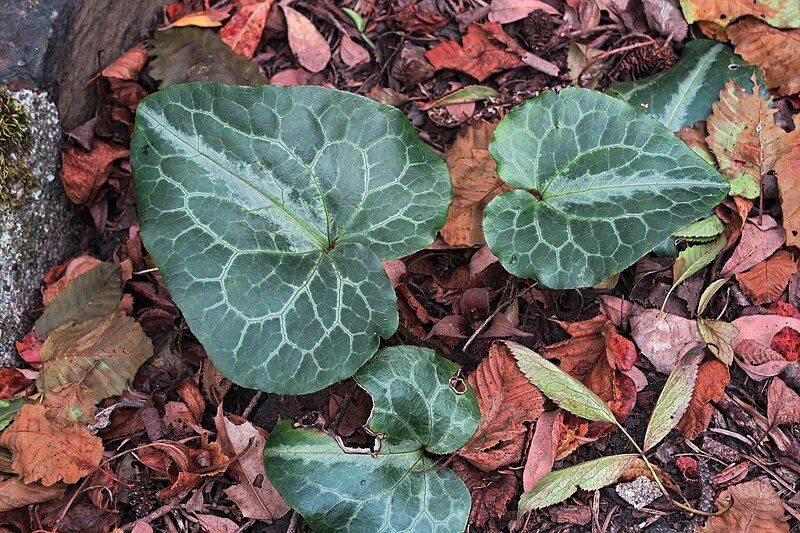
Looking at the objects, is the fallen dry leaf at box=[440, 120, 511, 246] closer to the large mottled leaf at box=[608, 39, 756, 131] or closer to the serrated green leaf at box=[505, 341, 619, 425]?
the serrated green leaf at box=[505, 341, 619, 425]

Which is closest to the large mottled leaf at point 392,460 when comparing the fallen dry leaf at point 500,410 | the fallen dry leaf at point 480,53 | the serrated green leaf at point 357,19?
the fallen dry leaf at point 500,410

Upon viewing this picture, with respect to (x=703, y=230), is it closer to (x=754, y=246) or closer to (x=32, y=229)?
(x=754, y=246)

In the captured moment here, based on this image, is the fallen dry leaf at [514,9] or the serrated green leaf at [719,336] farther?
Result: the fallen dry leaf at [514,9]

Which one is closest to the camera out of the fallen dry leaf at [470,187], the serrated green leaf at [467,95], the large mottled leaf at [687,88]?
the fallen dry leaf at [470,187]

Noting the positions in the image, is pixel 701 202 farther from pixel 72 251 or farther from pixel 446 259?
pixel 72 251

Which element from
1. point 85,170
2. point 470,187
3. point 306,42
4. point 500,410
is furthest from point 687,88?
point 85,170

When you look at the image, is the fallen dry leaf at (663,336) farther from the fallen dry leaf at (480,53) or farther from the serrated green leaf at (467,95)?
the fallen dry leaf at (480,53)
